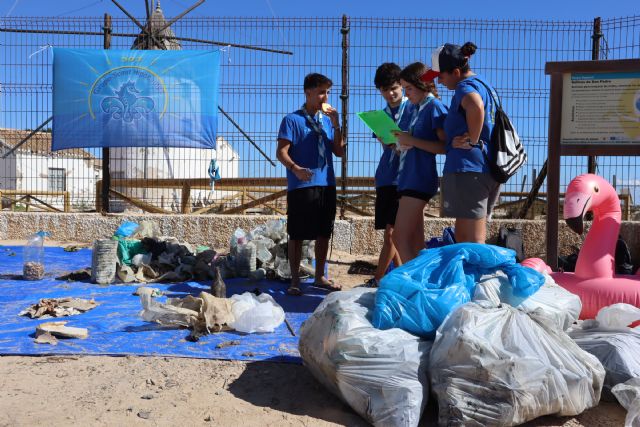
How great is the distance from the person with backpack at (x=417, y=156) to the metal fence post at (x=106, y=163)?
4.99 meters

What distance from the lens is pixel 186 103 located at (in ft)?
23.9

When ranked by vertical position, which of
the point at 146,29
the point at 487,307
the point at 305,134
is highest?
the point at 146,29

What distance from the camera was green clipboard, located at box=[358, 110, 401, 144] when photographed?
12.0 ft

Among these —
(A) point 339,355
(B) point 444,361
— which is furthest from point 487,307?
(A) point 339,355

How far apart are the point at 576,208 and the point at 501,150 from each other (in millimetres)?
770

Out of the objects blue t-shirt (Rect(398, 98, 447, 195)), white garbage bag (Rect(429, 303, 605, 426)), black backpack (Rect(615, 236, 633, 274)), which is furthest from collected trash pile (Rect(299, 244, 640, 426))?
black backpack (Rect(615, 236, 633, 274))

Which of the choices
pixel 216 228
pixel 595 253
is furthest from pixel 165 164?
pixel 595 253

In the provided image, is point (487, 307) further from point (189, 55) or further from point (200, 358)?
point (189, 55)

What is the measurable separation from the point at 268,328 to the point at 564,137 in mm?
2712

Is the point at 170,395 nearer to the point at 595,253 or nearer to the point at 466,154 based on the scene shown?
the point at 466,154

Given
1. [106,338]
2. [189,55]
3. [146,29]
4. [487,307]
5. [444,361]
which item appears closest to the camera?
[444,361]

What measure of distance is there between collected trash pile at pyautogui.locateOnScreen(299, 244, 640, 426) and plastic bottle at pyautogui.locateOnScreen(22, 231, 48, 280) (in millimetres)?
3381

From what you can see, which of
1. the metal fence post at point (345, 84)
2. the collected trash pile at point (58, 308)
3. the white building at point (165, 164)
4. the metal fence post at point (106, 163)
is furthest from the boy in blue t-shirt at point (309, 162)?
the metal fence post at point (106, 163)

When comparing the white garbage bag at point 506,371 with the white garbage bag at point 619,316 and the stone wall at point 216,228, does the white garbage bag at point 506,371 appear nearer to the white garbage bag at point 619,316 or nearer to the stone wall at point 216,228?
the white garbage bag at point 619,316
